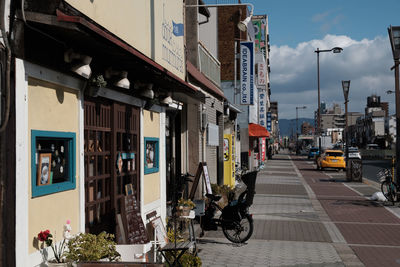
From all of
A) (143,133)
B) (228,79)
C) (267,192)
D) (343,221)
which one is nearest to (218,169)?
(267,192)

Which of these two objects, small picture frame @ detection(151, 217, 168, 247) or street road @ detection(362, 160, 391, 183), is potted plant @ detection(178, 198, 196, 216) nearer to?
small picture frame @ detection(151, 217, 168, 247)

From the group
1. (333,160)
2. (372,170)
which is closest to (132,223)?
(333,160)

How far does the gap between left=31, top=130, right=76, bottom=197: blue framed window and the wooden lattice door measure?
607mm

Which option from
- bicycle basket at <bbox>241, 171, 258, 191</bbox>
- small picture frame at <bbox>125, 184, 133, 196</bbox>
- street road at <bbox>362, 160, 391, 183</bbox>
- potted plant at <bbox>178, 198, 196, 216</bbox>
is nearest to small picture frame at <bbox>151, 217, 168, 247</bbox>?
small picture frame at <bbox>125, 184, 133, 196</bbox>

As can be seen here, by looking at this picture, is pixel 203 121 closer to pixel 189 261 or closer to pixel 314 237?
pixel 314 237

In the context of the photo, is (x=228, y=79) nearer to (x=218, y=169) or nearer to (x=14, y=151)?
(x=218, y=169)

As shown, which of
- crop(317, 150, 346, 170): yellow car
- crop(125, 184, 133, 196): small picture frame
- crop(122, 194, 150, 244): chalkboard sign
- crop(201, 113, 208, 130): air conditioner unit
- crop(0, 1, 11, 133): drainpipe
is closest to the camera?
crop(0, 1, 11, 133): drainpipe

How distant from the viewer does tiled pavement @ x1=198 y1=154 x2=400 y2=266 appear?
29.0 ft

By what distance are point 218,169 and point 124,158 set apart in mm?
11954

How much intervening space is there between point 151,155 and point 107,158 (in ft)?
7.56

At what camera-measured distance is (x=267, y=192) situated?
2181 cm

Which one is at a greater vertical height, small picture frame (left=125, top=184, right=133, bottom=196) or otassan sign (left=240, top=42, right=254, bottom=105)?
otassan sign (left=240, top=42, right=254, bottom=105)

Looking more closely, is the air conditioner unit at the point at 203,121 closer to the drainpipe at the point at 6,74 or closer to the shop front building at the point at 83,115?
the shop front building at the point at 83,115

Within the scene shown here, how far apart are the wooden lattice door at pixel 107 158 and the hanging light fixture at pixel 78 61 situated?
80 cm
